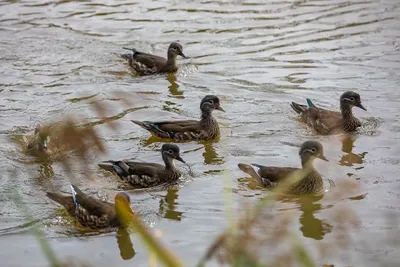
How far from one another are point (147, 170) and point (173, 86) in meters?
4.26

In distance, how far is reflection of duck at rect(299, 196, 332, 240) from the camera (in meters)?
8.26

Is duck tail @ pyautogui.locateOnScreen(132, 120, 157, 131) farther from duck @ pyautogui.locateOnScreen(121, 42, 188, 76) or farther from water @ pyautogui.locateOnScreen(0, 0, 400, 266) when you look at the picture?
duck @ pyautogui.locateOnScreen(121, 42, 188, 76)

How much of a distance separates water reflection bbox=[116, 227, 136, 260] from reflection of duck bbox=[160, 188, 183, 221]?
1.90ft

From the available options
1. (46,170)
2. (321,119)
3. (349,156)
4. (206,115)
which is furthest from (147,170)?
(321,119)

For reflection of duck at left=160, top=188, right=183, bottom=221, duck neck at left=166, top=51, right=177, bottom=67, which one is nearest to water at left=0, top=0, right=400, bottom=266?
reflection of duck at left=160, top=188, right=183, bottom=221

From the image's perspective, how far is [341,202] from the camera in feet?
29.6

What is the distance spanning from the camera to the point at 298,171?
9172 mm

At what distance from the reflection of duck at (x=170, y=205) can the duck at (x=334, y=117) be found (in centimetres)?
273

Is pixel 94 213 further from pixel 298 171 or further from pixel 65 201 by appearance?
pixel 298 171

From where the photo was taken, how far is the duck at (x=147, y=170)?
9.39 m

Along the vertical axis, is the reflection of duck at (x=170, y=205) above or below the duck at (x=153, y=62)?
below

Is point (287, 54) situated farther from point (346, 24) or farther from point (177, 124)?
point (177, 124)

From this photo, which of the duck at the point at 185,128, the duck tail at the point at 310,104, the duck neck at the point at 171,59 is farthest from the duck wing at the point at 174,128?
the duck neck at the point at 171,59

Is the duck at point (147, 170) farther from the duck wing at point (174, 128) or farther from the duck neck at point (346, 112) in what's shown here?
the duck neck at point (346, 112)
